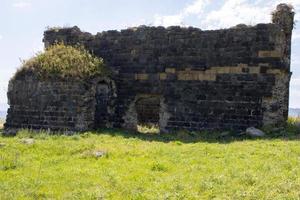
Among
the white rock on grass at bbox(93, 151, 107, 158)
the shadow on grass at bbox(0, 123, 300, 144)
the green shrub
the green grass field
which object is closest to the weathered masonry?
the green shrub

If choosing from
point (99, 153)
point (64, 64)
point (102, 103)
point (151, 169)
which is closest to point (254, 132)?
point (99, 153)

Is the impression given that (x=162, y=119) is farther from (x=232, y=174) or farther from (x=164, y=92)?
(x=232, y=174)

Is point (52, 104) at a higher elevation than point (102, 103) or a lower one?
lower

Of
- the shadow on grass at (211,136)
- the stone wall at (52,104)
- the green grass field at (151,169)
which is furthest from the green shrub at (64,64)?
the green grass field at (151,169)

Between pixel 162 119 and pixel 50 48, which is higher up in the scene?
pixel 50 48

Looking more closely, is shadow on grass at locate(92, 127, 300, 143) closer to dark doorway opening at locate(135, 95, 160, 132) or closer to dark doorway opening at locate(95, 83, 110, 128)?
dark doorway opening at locate(95, 83, 110, 128)

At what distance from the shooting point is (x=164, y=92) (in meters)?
20.0

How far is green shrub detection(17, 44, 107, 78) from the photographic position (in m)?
20.2

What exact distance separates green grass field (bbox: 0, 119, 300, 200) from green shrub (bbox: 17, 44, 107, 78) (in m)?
4.54

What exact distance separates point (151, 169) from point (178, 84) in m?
8.69

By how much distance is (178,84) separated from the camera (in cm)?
1975

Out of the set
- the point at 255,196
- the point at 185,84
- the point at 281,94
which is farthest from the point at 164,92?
the point at 255,196

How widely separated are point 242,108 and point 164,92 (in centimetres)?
331

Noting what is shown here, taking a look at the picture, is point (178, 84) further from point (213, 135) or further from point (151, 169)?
point (151, 169)
